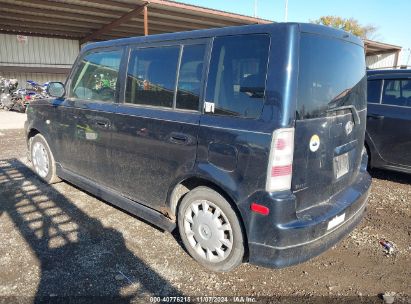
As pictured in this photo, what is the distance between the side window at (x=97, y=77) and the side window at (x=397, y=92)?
4.01 meters

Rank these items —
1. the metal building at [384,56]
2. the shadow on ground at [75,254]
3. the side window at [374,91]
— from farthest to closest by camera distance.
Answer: the metal building at [384,56] → the side window at [374,91] → the shadow on ground at [75,254]

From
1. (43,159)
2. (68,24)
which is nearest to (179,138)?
(43,159)

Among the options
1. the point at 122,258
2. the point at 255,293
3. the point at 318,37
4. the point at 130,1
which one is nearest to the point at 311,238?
the point at 255,293

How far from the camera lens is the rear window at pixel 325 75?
2402 millimetres

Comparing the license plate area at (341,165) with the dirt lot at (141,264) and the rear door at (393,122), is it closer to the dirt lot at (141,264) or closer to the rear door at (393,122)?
the dirt lot at (141,264)

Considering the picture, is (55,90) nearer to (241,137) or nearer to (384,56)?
(241,137)

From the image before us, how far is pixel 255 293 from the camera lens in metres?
2.64

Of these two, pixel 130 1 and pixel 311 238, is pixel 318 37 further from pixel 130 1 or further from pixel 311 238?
pixel 130 1

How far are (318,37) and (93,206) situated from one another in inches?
126

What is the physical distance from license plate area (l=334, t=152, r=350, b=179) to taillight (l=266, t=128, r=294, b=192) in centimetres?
63

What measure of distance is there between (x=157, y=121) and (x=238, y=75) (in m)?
0.89

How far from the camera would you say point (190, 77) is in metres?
2.88

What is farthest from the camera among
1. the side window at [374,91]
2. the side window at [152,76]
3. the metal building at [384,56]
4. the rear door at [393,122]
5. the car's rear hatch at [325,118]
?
the metal building at [384,56]

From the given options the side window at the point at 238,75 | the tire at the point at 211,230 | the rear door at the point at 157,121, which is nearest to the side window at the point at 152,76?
the rear door at the point at 157,121
